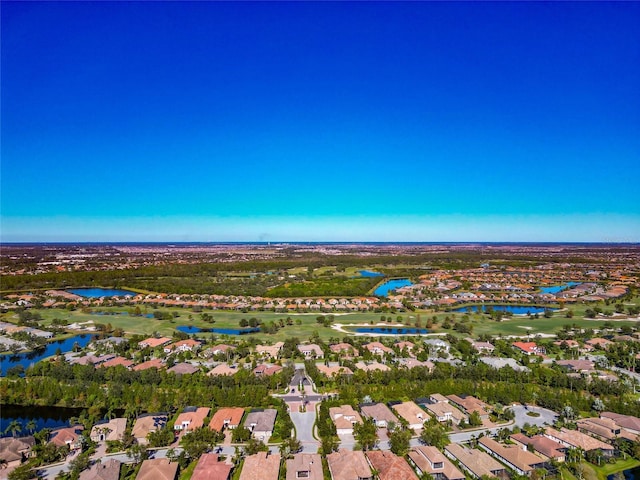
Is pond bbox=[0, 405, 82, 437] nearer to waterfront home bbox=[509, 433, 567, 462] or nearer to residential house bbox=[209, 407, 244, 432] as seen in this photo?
residential house bbox=[209, 407, 244, 432]

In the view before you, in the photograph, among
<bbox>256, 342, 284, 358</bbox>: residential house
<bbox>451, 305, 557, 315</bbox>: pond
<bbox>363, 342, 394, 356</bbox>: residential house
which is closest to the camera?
<bbox>256, 342, 284, 358</bbox>: residential house

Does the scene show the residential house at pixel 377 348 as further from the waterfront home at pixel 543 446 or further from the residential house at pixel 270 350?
the waterfront home at pixel 543 446

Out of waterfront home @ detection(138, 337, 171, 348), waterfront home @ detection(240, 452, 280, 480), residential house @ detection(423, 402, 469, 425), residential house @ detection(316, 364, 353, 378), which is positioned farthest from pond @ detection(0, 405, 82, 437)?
residential house @ detection(423, 402, 469, 425)

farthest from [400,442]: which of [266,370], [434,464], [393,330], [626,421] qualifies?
[393,330]

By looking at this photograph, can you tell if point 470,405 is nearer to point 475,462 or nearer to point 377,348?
point 475,462

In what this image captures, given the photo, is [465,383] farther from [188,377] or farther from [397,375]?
[188,377]

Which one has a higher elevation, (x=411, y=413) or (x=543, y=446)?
(x=411, y=413)

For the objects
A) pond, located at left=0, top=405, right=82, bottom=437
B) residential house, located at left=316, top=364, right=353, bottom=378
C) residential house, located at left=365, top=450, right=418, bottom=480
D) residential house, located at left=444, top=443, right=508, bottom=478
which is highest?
residential house, located at left=316, top=364, right=353, bottom=378
